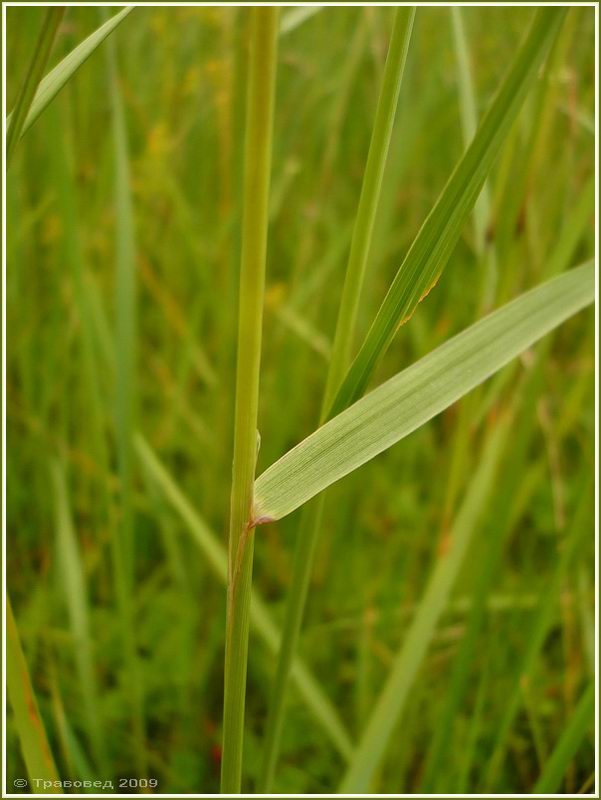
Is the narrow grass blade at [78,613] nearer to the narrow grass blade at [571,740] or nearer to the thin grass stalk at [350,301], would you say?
the thin grass stalk at [350,301]

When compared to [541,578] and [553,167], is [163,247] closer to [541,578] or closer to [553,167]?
[553,167]

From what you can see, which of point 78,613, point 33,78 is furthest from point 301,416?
point 33,78

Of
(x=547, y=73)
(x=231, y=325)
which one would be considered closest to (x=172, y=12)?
(x=231, y=325)

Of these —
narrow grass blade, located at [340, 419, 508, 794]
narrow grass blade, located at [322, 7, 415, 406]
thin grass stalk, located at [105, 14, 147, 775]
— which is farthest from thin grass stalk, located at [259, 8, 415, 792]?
thin grass stalk, located at [105, 14, 147, 775]

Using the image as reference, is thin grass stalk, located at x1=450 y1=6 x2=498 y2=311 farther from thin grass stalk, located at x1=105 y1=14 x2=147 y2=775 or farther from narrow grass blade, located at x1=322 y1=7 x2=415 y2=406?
thin grass stalk, located at x1=105 y1=14 x2=147 y2=775

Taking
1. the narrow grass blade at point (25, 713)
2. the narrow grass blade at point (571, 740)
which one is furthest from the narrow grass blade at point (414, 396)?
the narrow grass blade at point (571, 740)

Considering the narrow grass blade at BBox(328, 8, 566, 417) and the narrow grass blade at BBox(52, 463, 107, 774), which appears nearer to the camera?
the narrow grass blade at BBox(328, 8, 566, 417)

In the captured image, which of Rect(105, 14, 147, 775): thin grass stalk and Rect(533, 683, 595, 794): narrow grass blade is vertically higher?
Rect(105, 14, 147, 775): thin grass stalk

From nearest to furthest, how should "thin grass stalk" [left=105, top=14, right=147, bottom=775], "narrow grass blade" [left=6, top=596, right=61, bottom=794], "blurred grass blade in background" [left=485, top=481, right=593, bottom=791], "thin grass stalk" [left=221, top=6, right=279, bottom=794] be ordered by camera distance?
"thin grass stalk" [left=221, top=6, right=279, bottom=794]
"narrow grass blade" [left=6, top=596, right=61, bottom=794]
"blurred grass blade in background" [left=485, top=481, right=593, bottom=791]
"thin grass stalk" [left=105, top=14, right=147, bottom=775]
